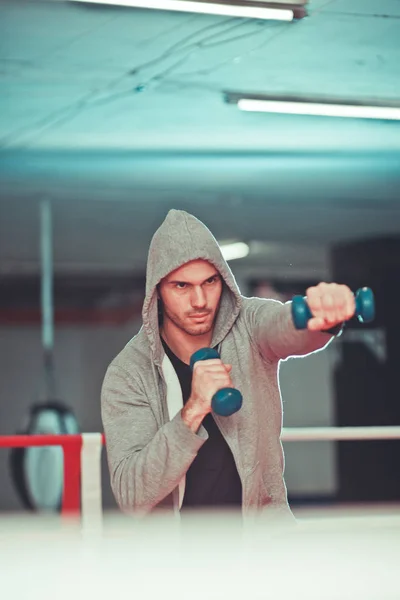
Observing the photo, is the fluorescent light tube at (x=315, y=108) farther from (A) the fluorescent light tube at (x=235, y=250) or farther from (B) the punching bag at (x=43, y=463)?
(B) the punching bag at (x=43, y=463)

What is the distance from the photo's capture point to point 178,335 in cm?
204

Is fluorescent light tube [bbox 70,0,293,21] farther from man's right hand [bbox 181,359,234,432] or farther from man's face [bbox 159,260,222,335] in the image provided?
man's right hand [bbox 181,359,234,432]

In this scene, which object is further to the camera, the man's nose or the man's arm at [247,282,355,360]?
the man's nose

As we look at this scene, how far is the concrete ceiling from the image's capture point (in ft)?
11.8

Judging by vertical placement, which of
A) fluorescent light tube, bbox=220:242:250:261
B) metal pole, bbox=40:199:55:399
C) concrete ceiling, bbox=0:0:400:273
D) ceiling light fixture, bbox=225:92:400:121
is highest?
concrete ceiling, bbox=0:0:400:273

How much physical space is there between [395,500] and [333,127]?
414cm

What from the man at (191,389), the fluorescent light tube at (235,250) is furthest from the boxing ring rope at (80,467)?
the fluorescent light tube at (235,250)

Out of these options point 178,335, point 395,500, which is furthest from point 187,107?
point 395,500

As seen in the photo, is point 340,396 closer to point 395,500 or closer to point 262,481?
point 395,500

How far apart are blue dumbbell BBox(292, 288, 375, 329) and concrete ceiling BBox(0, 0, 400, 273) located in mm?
2234

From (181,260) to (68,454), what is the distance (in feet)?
2.73

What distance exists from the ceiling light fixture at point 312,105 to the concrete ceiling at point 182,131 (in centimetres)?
6

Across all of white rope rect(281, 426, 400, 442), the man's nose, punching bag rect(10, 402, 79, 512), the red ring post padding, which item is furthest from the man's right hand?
punching bag rect(10, 402, 79, 512)

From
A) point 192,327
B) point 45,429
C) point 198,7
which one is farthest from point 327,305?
point 45,429
